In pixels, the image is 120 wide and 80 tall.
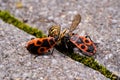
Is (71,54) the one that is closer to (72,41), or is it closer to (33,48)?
(72,41)

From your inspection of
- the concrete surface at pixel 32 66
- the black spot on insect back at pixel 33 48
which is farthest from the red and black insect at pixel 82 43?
the black spot on insect back at pixel 33 48

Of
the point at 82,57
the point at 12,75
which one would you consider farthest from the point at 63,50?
the point at 12,75

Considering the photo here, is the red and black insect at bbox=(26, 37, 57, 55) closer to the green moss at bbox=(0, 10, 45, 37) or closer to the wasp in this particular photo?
the wasp

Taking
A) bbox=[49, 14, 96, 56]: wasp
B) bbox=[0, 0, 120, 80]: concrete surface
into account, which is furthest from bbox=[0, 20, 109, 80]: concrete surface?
bbox=[49, 14, 96, 56]: wasp

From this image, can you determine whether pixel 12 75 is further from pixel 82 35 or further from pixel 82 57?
pixel 82 35

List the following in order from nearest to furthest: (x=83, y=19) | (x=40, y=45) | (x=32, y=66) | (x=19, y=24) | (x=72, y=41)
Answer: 1. (x=32, y=66)
2. (x=40, y=45)
3. (x=72, y=41)
4. (x=19, y=24)
5. (x=83, y=19)

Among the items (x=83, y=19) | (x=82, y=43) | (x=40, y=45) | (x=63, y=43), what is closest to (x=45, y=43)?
(x=40, y=45)
